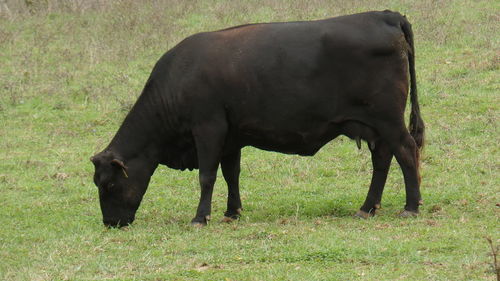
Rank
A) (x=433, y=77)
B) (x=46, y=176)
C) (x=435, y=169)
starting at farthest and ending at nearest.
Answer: (x=433, y=77), (x=46, y=176), (x=435, y=169)

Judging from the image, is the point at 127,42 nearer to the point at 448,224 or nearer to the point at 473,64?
the point at 473,64

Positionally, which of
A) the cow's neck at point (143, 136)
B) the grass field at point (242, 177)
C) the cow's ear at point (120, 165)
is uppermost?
the cow's neck at point (143, 136)

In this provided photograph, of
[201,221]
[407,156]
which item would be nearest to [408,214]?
[407,156]

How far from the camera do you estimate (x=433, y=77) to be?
1538 centimetres

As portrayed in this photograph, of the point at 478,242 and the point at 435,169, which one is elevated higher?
the point at 478,242

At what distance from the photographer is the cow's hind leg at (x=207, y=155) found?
31.6 ft

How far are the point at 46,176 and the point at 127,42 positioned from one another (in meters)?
7.22

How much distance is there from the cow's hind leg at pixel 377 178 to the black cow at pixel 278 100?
0.04 feet

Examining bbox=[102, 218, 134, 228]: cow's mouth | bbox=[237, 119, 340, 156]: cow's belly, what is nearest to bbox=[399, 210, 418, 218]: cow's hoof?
bbox=[237, 119, 340, 156]: cow's belly

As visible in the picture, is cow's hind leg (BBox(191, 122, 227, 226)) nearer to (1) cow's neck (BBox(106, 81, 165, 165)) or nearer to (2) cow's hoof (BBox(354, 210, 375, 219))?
(1) cow's neck (BBox(106, 81, 165, 165))

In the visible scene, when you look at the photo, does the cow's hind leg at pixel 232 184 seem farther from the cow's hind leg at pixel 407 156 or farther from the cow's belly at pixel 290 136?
the cow's hind leg at pixel 407 156

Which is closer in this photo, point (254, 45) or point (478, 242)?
point (478, 242)

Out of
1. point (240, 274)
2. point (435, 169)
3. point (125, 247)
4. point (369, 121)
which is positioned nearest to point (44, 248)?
point (125, 247)

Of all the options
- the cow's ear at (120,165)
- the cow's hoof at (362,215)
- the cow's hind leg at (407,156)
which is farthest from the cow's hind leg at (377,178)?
the cow's ear at (120,165)
